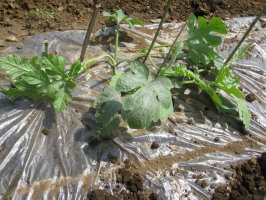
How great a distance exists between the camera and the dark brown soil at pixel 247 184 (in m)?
2.11

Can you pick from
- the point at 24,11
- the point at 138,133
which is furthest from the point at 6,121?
the point at 24,11

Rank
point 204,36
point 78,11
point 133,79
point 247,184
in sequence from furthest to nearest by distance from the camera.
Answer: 1. point 78,11
2. point 204,36
3. point 247,184
4. point 133,79

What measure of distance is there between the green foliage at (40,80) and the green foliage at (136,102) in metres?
0.32

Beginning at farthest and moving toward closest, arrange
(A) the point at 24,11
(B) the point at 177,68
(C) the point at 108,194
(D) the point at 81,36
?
(A) the point at 24,11 → (D) the point at 81,36 → (B) the point at 177,68 → (C) the point at 108,194

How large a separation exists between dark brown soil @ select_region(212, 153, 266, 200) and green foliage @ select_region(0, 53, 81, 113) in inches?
59.5

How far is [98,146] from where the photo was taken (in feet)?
7.24

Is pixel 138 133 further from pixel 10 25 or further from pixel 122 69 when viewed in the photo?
pixel 10 25

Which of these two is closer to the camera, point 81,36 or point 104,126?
point 104,126

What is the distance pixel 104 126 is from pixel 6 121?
2.66ft

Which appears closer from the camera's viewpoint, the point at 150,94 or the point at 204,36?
the point at 150,94

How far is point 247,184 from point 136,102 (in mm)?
1221

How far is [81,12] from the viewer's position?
11.8ft

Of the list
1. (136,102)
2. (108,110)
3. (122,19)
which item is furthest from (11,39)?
(136,102)

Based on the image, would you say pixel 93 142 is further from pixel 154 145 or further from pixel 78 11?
pixel 78 11
